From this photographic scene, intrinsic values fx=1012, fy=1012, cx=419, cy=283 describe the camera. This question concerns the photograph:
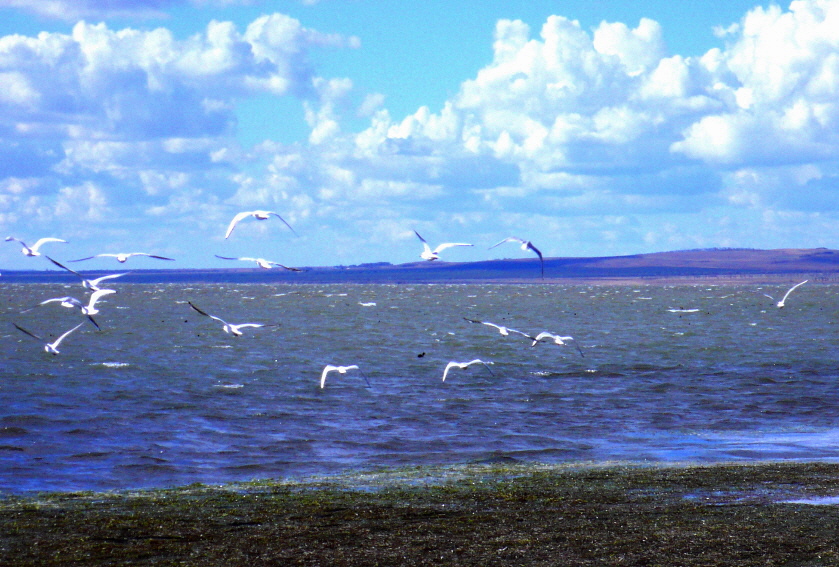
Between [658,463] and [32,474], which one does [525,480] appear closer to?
[658,463]

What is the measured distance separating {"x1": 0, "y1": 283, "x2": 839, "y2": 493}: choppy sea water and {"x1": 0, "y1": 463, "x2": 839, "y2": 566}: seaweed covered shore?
3.64m

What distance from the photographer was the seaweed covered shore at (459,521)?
505 inches

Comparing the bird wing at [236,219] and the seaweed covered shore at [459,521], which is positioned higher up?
the bird wing at [236,219]

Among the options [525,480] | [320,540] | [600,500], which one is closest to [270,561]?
[320,540]

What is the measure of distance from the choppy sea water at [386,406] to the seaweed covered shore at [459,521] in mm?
3641

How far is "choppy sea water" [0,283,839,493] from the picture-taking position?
23828 millimetres

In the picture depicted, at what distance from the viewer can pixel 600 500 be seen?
16.4m

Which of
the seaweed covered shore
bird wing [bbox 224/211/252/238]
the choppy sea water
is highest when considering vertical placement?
bird wing [bbox 224/211/252/238]

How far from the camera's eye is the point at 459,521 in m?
14.9

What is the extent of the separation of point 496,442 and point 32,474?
11.3 meters

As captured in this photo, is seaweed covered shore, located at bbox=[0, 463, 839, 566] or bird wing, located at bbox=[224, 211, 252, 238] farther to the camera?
bird wing, located at bbox=[224, 211, 252, 238]

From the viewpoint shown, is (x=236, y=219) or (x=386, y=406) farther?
(x=386, y=406)

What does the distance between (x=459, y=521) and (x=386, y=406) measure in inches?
739

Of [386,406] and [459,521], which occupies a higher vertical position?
[459,521]
